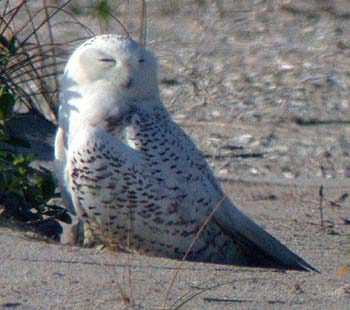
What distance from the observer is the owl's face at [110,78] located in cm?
415

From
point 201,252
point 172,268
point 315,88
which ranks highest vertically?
point 172,268

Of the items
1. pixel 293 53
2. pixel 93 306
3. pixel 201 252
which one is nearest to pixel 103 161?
pixel 201 252

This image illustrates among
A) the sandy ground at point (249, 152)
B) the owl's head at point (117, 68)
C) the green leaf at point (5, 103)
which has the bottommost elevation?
the sandy ground at point (249, 152)

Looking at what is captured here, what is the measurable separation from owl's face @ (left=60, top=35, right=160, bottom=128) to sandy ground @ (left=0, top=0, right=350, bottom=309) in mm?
606

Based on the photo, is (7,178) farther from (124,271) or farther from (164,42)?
(164,42)

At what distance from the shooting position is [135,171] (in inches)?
158

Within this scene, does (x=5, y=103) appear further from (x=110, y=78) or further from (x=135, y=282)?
(x=135, y=282)

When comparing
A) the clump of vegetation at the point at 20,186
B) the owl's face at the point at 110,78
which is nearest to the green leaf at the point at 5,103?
the clump of vegetation at the point at 20,186

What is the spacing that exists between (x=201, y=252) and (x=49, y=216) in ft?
2.33

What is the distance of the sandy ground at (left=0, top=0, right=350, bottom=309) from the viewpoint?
11.0ft

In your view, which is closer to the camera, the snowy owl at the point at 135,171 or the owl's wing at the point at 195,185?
the snowy owl at the point at 135,171

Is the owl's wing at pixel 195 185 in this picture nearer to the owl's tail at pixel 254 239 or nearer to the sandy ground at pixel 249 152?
the owl's tail at pixel 254 239

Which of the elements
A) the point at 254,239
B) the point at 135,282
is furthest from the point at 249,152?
the point at 135,282

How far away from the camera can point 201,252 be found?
4320 millimetres
